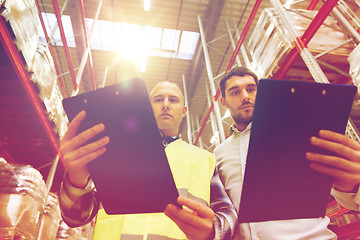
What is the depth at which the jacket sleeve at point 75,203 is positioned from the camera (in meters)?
1.37

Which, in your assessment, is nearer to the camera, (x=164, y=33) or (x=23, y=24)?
(x=23, y=24)

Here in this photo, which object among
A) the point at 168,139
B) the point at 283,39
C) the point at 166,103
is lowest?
the point at 168,139

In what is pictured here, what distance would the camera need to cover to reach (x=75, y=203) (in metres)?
1.39

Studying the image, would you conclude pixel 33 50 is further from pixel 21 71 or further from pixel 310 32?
pixel 310 32

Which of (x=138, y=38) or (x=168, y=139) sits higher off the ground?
(x=138, y=38)

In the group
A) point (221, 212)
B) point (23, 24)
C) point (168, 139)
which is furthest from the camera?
point (23, 24)

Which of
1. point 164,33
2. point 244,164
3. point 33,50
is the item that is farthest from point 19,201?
point 164,33

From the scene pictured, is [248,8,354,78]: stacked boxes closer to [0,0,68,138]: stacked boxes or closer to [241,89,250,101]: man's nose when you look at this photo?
[241,89,250,101]: man's nose

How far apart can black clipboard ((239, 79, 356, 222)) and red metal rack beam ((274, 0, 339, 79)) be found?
345 cm

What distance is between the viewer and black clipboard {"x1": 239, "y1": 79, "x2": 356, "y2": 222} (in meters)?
1.01

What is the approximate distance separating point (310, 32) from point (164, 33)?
8.37 metres

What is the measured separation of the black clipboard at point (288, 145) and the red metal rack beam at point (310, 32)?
11.3ft

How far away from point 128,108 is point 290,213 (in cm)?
104

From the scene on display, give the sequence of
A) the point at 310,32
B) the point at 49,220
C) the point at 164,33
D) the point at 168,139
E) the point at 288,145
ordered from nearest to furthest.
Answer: the point at 288,145 < the point at 168,139 < the point at 310,32 < the point at 49,220 < the point at 164,33
